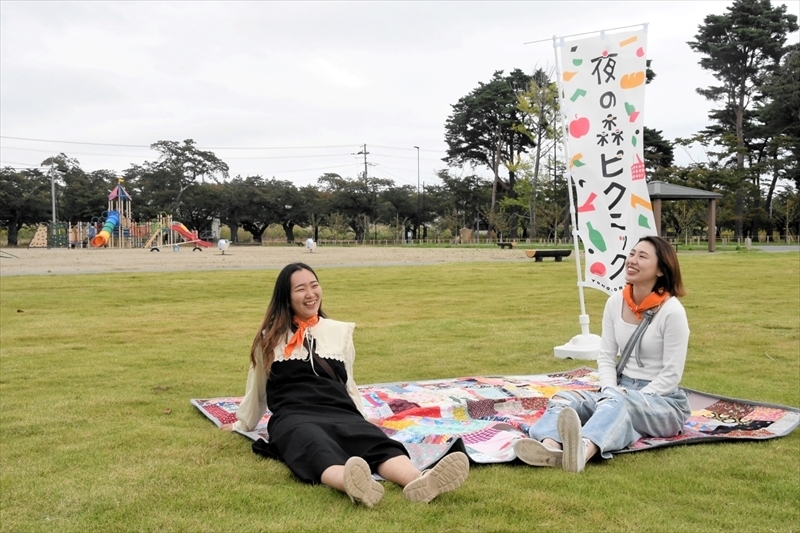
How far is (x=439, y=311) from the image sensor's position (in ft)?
32.6

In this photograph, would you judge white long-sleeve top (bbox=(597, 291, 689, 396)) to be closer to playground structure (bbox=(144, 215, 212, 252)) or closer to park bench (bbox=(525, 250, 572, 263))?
park bench (bbox=(525, 250, 572, 263))

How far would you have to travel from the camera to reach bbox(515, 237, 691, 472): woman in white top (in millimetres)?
3422

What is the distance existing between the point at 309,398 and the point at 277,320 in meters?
0.43

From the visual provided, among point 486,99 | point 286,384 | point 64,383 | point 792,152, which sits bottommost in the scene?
point 64,383

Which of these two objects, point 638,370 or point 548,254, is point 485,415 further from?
point 548,254

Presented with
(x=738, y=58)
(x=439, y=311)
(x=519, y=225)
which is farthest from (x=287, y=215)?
(x=439, y=311)

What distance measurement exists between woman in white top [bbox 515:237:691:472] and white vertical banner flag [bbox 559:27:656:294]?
76.1 inches

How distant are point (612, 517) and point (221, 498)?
60.6 inches

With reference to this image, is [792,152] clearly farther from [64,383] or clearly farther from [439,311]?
[64,383]

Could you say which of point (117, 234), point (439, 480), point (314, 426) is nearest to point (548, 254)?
point (314, 426)

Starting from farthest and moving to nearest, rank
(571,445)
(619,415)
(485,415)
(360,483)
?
(485,415), (619,415), (571,445), (360,483)

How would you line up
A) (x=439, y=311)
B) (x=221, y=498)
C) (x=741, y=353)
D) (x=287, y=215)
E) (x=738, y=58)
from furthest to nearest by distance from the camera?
(x=287, y=215)
(x=738, y=58)
(x=439, y=311)
(x=741, y=353)
(x=221, y=498)

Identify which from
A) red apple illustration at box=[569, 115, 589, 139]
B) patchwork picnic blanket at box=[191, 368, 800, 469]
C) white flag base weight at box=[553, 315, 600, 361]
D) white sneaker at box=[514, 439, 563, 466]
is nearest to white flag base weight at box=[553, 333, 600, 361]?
white flag base weight at box=[553, 315, 600, 361]

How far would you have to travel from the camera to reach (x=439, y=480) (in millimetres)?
2707
